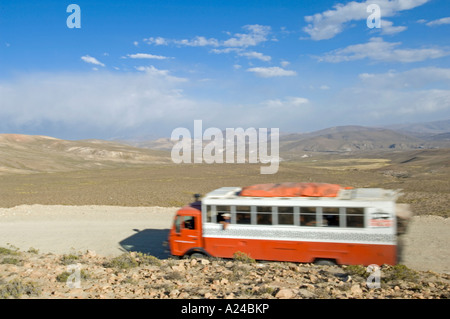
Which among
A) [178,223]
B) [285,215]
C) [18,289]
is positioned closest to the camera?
[18,289]

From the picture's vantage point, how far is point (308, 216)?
37.6 feet

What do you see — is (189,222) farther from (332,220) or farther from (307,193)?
(332,220)

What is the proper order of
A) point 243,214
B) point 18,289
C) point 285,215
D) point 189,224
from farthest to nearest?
point 189,224 < point 243,214 < point 285,215 < point 18,289

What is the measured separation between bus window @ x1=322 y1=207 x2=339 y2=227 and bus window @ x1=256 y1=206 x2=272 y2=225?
74.5 inches

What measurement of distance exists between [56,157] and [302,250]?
4806 inches

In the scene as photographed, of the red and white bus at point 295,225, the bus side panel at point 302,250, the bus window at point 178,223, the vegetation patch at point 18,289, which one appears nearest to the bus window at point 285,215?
the red and white bus at point 295,225

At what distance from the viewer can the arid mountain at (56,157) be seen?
93.1 meters

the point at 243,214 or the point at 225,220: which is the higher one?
the point at 243,214

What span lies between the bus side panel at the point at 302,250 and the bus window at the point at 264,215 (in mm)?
727

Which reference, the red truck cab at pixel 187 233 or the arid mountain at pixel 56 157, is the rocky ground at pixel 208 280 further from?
the arid mountain at pixel 56 157

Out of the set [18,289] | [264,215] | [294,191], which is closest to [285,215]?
[264,215]
